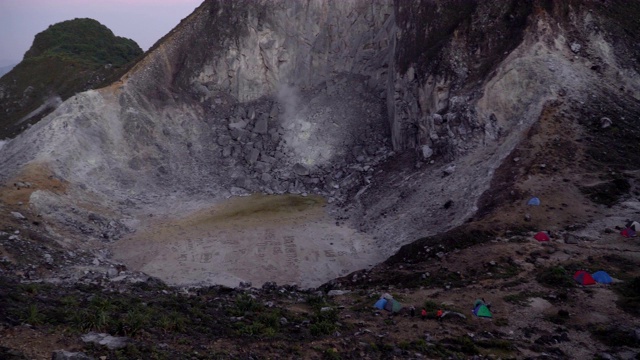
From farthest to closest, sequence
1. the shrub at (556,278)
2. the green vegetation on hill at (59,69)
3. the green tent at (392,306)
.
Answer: the green vegetation on hill at (59,69), the shrub at (556,278), the green tent at (392,306)

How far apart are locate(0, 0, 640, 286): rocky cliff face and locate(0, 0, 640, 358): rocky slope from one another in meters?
0.13

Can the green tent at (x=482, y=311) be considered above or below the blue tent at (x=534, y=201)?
below

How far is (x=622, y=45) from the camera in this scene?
31.9m

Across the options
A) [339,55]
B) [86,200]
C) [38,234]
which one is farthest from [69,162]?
[339,55]

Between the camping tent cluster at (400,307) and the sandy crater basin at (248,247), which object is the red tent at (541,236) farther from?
the sandy crater basin at (248,247)

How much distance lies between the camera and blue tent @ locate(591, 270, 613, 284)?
1777 centimetres

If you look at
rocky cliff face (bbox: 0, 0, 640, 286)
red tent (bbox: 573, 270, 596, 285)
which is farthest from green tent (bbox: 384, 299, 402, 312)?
rocky cliff face (bbox: 0, 0, 640, 286)

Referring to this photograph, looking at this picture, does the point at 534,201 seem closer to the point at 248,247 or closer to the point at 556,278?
the point at 556,278

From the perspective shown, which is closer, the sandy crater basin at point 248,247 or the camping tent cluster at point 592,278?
the camping tent cluster at point 592,278

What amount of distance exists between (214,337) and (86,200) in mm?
20454

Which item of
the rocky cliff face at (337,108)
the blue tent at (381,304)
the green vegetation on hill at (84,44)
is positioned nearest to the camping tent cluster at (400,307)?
the blue tent at (381,304)

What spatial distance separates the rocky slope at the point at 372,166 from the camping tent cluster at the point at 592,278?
0.63m

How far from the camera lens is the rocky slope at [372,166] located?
53.3 feet

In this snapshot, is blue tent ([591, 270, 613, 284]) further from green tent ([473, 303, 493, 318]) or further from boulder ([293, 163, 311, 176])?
boulder ([293, 163, 311, 176])
